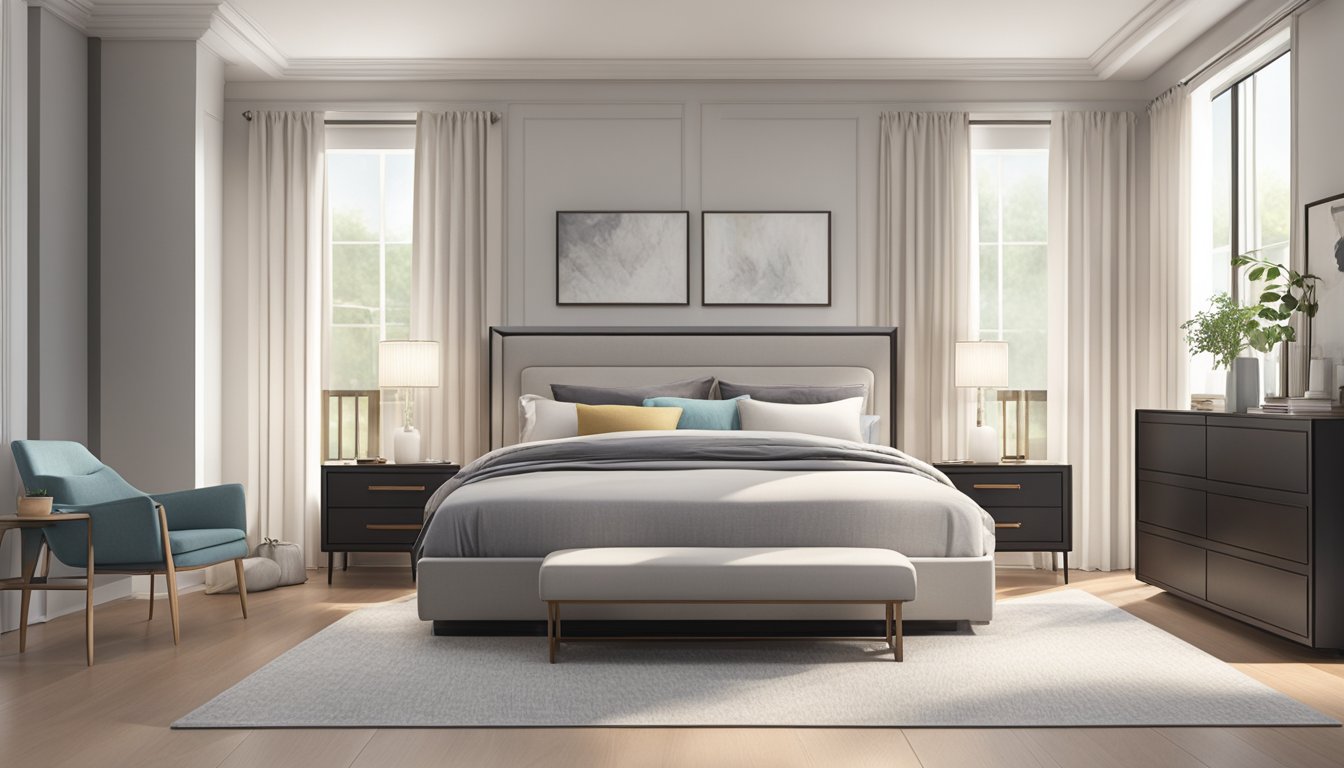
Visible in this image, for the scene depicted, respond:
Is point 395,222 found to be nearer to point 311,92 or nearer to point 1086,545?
point 311,92

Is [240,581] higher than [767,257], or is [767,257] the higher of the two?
[767,257]

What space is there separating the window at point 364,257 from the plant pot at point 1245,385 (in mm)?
4178

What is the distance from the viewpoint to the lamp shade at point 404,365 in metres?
5.36

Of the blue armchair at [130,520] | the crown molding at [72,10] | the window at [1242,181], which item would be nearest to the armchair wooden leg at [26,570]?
the blue armchair at [130,520]

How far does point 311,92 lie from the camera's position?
5.79 m

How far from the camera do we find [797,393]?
5.34 metres

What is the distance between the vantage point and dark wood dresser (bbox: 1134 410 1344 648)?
3.54m

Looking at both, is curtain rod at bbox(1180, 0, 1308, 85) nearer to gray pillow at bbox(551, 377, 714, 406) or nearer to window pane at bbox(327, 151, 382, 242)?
gray pillow at bbox(551, 377, 714, 406)

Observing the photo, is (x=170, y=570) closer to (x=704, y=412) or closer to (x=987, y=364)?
(x=704, y=412)

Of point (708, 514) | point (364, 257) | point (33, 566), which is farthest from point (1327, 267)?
point (33, 566)

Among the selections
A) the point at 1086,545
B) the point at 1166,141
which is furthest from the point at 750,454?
the point at 1166,141

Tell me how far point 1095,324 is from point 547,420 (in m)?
3.07

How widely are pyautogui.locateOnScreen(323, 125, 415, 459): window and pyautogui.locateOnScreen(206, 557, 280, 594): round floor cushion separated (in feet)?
3.03

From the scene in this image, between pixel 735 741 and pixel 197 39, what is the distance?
14.2 ft
